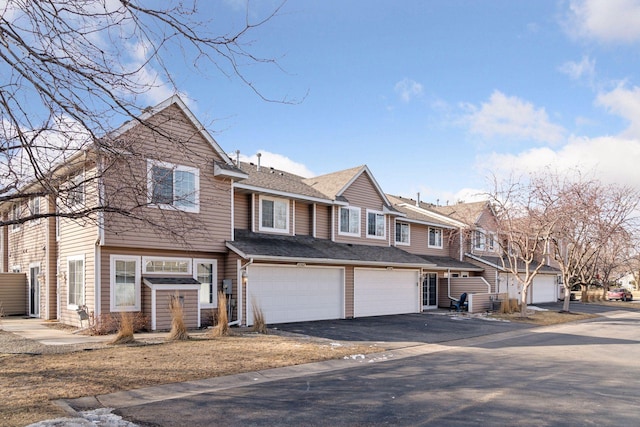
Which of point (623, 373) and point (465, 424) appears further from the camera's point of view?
point (623, 373)

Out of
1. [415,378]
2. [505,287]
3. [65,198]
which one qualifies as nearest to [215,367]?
[415,378]

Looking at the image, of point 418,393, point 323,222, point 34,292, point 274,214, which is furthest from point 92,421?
point 34,292

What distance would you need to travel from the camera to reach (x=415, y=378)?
10117 mm

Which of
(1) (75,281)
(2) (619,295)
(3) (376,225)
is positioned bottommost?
(2) (619,295)

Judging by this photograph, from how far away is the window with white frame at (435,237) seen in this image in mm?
32409

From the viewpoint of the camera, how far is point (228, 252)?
61.9 ft

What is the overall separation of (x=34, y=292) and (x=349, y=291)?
46.9 feet

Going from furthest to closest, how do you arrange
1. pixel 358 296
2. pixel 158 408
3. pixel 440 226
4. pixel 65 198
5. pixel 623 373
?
pixel 440 226 → pixel 358 296 → pixel 623 373 → pixel 158 408 → pixel 65 198

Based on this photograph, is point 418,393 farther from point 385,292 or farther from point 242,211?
point 385,292

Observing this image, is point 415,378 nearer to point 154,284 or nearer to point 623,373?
point 623,373

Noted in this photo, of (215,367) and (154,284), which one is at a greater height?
(154,284)

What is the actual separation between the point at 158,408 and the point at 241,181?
12.9m

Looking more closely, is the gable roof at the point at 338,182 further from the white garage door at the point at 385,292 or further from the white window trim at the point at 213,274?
the white window trim at the point at 213,274

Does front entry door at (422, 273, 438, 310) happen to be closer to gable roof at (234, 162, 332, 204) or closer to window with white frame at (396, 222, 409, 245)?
window with white frame at (396, 222, 409, 245)
